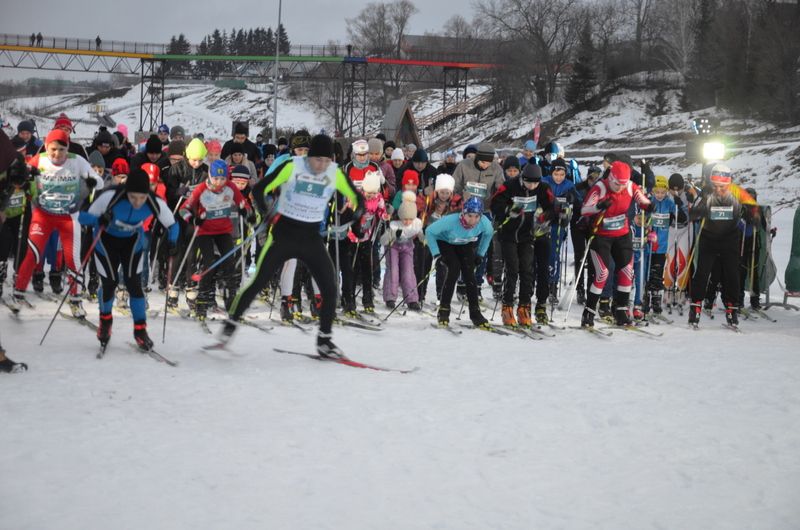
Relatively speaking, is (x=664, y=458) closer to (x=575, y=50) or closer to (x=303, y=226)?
(x=303, y=226)

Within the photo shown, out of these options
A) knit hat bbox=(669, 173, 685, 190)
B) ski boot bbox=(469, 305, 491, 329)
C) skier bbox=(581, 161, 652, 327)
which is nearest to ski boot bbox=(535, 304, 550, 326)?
skier bbox=(581, 161, 652, 327)

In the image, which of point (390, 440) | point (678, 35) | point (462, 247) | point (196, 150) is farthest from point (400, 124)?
point (678, 35)

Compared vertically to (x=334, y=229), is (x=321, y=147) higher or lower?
higher

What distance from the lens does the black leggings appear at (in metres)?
7.21

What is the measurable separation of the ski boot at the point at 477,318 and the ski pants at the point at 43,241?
4.16m

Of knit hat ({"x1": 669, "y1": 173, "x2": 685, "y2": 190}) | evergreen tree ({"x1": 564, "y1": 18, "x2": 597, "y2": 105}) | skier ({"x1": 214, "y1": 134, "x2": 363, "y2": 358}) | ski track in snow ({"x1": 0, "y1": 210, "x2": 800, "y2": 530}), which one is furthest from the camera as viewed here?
evergreen tree ({"x1": 564, "y1": 18, "x2": 597, "y2": 105})

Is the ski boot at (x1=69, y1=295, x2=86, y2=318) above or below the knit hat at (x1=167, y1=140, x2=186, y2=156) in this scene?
below

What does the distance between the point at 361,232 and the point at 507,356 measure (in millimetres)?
3015

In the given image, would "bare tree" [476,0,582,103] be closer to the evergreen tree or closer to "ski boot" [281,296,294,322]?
the evergreen tree

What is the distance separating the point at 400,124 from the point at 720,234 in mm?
12904

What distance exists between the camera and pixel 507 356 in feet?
26.0

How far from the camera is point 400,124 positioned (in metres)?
22.1

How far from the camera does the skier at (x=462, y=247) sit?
932 cm

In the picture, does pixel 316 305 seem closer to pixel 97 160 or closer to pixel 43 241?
pixel 43 241
